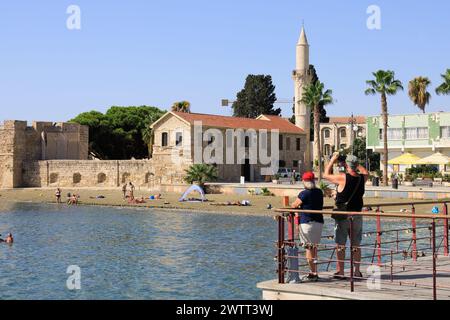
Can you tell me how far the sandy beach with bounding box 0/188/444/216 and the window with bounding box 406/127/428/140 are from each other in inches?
953

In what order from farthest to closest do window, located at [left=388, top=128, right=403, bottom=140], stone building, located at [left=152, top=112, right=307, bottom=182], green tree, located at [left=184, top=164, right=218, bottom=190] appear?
window, located at [left=388, top=128, right=403, bottom=140] < stone building, located at [left=152, top=112, right=307, bottom=182] < green tree, located at [left=184, top=164, right=218, bottom=190]

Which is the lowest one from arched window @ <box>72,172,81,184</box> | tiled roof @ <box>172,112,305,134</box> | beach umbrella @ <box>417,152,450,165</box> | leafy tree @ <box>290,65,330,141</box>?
arched window @ <box>72,172,81,184</box>

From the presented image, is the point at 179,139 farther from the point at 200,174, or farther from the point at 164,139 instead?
the point at 200,174

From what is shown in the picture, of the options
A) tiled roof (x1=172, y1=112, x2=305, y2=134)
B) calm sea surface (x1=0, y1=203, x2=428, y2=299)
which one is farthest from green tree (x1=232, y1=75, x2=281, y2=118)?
calm sea surface (x1=0, y1=203, x2=428, y2=299)

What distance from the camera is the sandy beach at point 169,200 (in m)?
41.3

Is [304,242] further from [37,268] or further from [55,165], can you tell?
[55,165]

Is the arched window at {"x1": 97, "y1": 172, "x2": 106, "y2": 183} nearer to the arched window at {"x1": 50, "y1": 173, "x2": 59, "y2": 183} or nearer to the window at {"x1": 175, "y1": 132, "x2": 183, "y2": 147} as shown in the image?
the arched window at {"x1": 50, "y1": 173, "x2": 59, "y2": 183}

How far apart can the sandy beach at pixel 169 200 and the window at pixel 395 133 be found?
2453 cm

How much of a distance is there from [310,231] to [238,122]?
54.5 metres

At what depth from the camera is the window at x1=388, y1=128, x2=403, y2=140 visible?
6750cm

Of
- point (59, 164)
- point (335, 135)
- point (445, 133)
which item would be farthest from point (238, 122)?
point (335, 135)

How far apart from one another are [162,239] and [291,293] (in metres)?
19.6

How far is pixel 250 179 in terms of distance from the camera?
64750mm
